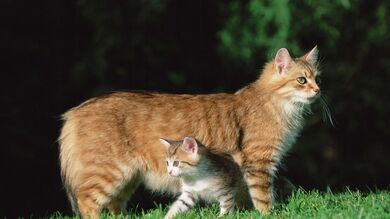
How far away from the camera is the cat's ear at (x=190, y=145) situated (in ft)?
29.4

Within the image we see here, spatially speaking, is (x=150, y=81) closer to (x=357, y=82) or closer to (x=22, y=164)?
(x=22, y=164)

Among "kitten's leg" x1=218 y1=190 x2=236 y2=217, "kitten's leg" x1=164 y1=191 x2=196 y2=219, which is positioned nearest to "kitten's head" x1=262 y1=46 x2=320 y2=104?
"kitten's leg" x1=218 y1=190 x2=236 y2=217

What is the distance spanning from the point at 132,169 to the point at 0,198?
14.7ft

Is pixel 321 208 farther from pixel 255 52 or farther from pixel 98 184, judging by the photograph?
pixel 255 52

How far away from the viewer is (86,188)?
9.09 meters

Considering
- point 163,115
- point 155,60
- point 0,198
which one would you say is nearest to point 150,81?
point 155,60

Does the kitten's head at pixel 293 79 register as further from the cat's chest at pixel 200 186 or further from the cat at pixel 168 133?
the cat's chest at pixel 200 186

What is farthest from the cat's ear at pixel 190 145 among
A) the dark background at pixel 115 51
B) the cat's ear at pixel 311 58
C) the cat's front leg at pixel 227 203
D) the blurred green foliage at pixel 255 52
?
the blurred green foliage at pixel 255 52

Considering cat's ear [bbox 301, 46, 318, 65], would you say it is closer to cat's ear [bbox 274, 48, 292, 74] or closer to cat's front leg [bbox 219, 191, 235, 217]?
cat's ear [bbox 274, 48, 292, 74]

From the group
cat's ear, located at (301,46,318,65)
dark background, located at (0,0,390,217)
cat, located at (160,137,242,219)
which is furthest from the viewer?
dark background, located at (0,0,390,217)

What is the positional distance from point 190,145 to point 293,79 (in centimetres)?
144

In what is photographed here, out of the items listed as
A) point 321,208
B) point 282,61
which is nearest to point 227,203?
point 321,208

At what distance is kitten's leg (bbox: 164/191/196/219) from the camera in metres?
8.80

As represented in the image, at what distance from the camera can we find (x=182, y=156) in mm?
8945
